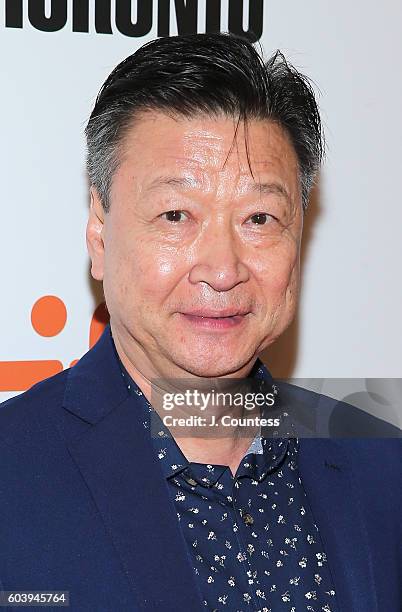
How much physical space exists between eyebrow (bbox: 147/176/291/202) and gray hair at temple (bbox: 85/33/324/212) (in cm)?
9

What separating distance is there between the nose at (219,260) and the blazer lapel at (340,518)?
1.26 ft

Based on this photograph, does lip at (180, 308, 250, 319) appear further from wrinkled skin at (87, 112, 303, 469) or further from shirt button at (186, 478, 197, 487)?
shirt button at (186, 478, 197, 487)

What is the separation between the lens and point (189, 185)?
1418mm

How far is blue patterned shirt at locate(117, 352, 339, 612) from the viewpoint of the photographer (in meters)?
1.37

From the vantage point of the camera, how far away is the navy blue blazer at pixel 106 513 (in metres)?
1.31

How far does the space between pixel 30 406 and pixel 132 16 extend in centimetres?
84

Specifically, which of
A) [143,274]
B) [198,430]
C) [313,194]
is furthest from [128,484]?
[313,194]

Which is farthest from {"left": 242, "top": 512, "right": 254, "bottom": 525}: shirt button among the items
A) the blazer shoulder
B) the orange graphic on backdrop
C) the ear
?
the orange graphic on backdrop

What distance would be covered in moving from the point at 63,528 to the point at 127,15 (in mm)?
1025

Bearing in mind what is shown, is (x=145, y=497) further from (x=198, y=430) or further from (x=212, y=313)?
(x=212, y=313)

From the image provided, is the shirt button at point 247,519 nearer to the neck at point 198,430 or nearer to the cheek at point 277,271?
the neck at point 198,430

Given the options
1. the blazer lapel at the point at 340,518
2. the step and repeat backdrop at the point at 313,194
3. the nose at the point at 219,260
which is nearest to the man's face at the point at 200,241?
the nose at the point at 219,260

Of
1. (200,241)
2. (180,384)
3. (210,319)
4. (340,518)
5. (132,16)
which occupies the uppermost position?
(132,16)

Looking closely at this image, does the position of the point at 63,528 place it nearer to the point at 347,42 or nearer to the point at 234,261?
the point at 234,261
